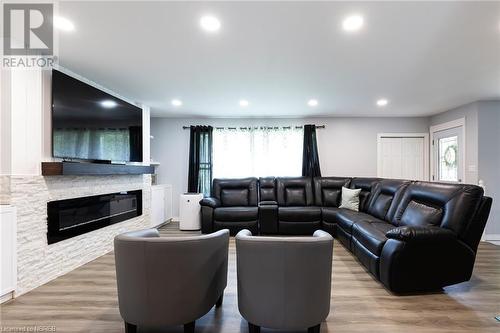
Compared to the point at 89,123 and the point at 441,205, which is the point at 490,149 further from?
the point at 89,123

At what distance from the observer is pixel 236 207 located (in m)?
4.41

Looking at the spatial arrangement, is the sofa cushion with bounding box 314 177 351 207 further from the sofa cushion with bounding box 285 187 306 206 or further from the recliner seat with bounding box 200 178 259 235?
the recliner seat with bounding box 200 178 259 235

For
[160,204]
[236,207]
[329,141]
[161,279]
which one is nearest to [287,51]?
[161,279]

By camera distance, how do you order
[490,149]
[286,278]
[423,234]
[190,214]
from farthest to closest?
[190,214]
[490,149]
[423,234]
[286,278]

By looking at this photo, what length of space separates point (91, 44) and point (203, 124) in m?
3.14

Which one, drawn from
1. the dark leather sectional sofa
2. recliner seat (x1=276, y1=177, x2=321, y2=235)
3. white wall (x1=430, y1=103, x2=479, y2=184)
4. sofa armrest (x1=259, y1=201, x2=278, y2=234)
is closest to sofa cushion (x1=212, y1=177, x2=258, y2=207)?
the dark leather sectional sofa

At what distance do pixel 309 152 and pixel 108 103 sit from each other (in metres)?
3.87

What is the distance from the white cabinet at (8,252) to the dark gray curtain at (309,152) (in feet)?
15.0

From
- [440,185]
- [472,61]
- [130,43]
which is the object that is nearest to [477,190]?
[440,185]

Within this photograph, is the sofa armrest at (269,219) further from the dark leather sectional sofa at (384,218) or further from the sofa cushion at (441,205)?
the sofa cushion at (441,205)

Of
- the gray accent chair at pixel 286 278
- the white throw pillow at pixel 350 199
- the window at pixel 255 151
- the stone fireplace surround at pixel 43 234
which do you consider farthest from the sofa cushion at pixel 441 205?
the stone fireplace surround at pixel 43 234

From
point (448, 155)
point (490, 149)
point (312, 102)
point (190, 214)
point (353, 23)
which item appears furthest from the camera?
point (448, 155)

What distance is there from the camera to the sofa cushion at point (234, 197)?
468cm

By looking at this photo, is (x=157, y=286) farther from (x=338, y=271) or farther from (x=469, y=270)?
(x=469, y=270)
